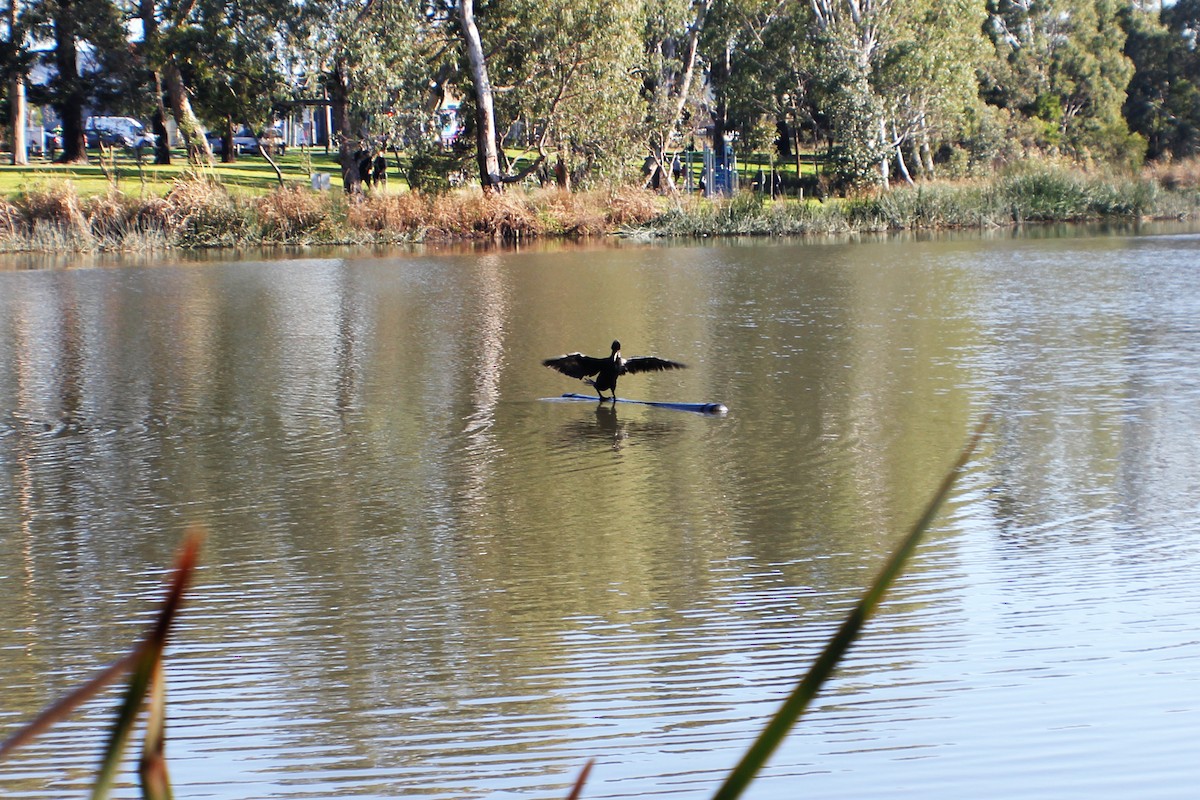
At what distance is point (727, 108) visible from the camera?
51750mm

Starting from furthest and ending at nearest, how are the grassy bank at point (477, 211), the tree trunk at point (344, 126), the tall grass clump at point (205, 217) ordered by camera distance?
the tree trunk at point (344, 126), the tall grass clump at point (205, 217), the grassy bank at point (477, 211)

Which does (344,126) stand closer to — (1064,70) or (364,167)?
(364,167)

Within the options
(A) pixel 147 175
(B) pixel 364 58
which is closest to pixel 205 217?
(A) pixel 147 175

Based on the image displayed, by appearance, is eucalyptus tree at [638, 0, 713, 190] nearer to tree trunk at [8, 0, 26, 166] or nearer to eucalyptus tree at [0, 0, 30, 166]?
eucalyptus tree at [0, 0, 30, 166]

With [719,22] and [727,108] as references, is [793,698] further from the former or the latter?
[727,108]

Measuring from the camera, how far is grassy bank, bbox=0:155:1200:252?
3162cm

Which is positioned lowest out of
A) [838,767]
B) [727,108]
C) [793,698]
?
[838,767]

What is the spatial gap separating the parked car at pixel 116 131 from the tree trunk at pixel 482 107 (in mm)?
20472

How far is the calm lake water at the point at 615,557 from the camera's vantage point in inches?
177

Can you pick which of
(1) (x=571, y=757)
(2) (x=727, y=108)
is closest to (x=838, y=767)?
(1) (x=571, y=757)

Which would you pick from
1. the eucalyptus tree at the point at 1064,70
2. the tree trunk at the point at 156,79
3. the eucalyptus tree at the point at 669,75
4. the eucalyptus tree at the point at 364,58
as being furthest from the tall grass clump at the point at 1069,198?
the tree trunk at the point at 156,79

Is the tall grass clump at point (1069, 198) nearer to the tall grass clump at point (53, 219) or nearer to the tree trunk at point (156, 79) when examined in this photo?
the tall grass clump at point (53, 219)

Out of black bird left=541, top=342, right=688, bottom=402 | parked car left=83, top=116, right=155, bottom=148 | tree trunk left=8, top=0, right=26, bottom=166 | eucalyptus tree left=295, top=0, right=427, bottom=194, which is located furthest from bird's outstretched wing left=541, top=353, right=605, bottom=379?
Result: parked car left=83, top=116, right=155, bottom=148

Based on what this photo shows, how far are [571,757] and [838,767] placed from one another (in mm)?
809
